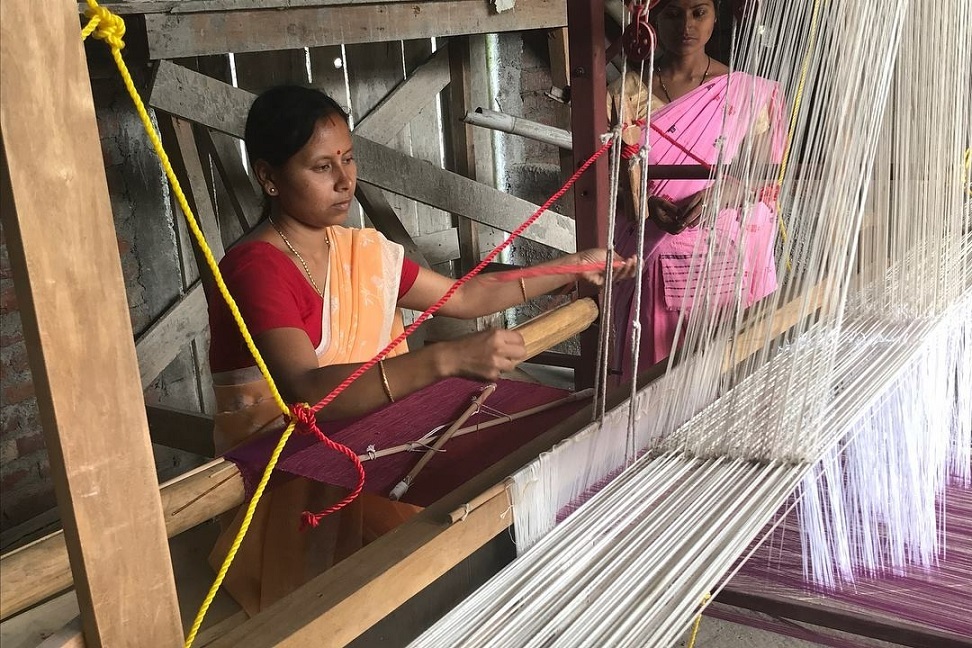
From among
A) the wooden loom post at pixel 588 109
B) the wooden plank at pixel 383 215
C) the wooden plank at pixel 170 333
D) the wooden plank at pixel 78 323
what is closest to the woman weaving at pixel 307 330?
the wooden loom post at pixel 588 109

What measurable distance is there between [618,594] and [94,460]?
542 millimetres

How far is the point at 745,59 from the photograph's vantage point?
125 cm

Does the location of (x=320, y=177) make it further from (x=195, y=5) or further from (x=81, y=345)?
(x=81, y=345)

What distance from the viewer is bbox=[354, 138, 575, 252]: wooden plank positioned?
2.92 metres

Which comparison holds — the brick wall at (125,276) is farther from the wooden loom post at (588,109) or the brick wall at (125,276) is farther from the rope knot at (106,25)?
the rope knot at (106,25)

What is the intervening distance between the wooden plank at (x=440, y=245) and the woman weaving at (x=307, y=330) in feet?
5.34

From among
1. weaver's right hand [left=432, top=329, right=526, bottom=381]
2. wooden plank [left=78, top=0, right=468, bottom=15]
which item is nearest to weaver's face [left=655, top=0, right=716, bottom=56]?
wooden plank [left=78, top=0, right=468, bottom=15]

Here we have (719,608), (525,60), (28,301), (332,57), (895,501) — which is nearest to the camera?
(28,301)

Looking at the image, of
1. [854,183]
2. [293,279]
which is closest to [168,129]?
[293,279]

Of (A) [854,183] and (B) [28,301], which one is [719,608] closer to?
(A) [854,183]

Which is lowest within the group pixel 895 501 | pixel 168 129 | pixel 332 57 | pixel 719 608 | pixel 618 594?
pixel 719 608

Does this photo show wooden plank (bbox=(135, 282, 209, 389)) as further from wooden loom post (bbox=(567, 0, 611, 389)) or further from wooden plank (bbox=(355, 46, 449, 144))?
wooden loom post (bbox=(567, 0, 611, 389))

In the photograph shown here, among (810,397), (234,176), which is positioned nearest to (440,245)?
(234,176)

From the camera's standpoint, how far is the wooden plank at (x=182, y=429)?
239cm
